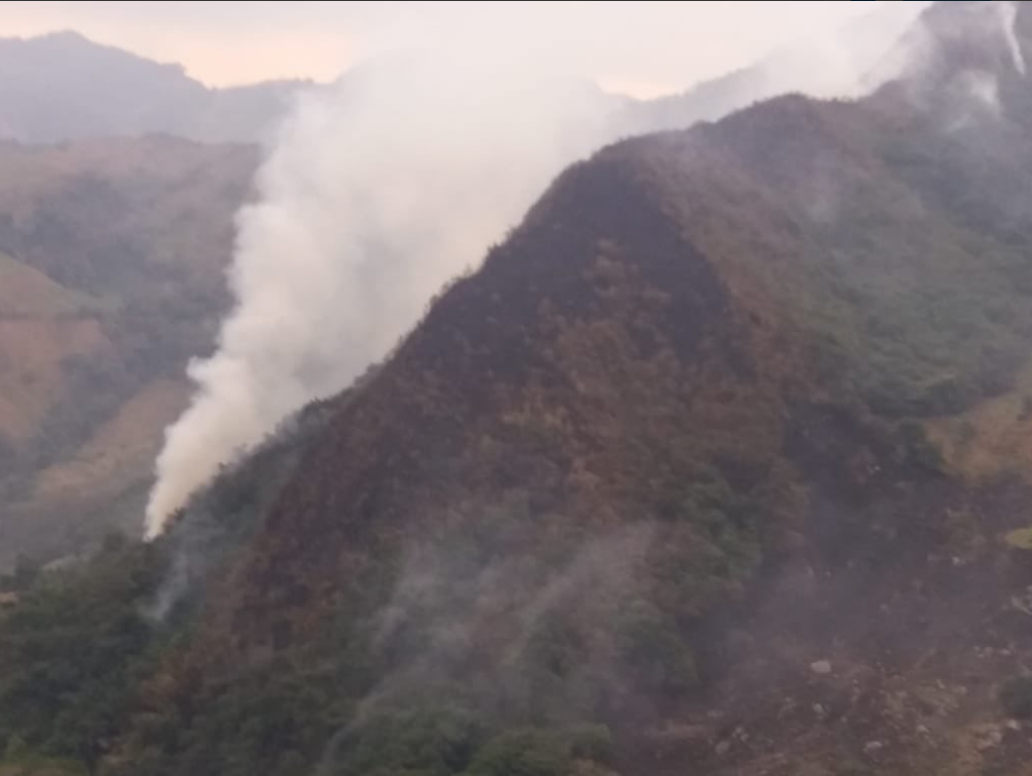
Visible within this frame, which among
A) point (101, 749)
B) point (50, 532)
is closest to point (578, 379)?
point (101, 749)

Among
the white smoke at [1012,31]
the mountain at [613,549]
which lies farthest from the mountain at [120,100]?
the mountain at [613,549]

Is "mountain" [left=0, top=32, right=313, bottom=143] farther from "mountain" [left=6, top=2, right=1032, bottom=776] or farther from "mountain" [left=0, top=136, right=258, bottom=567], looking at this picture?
"mountain" [left=6, top=2, right=1032, bottom=776]

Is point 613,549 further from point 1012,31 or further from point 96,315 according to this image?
point 96,315

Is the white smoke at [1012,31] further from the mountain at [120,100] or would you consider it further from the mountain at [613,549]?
the mountain at [120,100]

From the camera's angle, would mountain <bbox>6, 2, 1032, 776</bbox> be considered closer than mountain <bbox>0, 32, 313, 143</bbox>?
Yes

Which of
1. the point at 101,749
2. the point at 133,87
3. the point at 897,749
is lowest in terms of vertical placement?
the point at 897,749

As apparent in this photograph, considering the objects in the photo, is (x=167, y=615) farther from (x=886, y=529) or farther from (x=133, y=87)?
(x=133, y=87)

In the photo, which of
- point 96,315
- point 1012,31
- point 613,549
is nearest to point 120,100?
point 96,315

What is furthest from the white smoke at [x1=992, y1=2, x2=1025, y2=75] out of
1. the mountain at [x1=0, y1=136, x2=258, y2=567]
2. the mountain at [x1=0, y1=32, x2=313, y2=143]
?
the mountain at [x1=0, y1=32, x2=313, y2=143]
